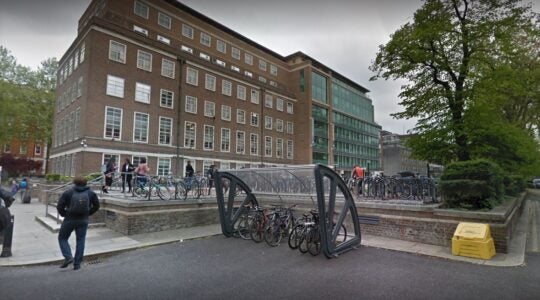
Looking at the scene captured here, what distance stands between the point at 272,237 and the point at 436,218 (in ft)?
15.0

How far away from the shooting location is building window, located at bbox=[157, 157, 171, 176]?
31.5 metres

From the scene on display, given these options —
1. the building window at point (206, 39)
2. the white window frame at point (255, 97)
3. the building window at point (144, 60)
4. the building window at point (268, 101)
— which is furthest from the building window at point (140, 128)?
the building window at point (268, 101)

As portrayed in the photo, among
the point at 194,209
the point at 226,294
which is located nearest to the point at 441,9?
the point at 194,209

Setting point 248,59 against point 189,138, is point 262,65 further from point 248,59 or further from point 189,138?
point 189,138

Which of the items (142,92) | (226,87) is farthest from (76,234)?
(226,87)

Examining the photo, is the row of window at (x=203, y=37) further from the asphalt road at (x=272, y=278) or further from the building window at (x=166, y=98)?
the asphalt road at (x=272, y=278)

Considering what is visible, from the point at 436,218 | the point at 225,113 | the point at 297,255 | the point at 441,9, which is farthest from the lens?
the point at 225,113

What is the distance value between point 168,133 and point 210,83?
360 inches

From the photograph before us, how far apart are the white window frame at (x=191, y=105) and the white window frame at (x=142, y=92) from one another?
A: 15.1 feet

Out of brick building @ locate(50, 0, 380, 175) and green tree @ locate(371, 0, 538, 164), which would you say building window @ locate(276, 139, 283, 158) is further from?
green tree @ locate(371, 0, 538, 164)

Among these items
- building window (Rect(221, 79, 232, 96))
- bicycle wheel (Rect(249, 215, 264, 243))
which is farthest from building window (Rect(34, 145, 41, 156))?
bicycle wheel (Rect(249, 215, 264, 243))

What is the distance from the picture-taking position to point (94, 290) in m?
5.13

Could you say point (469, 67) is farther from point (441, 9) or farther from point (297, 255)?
point (297, 255)

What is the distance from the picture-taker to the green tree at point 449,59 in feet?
41.8
